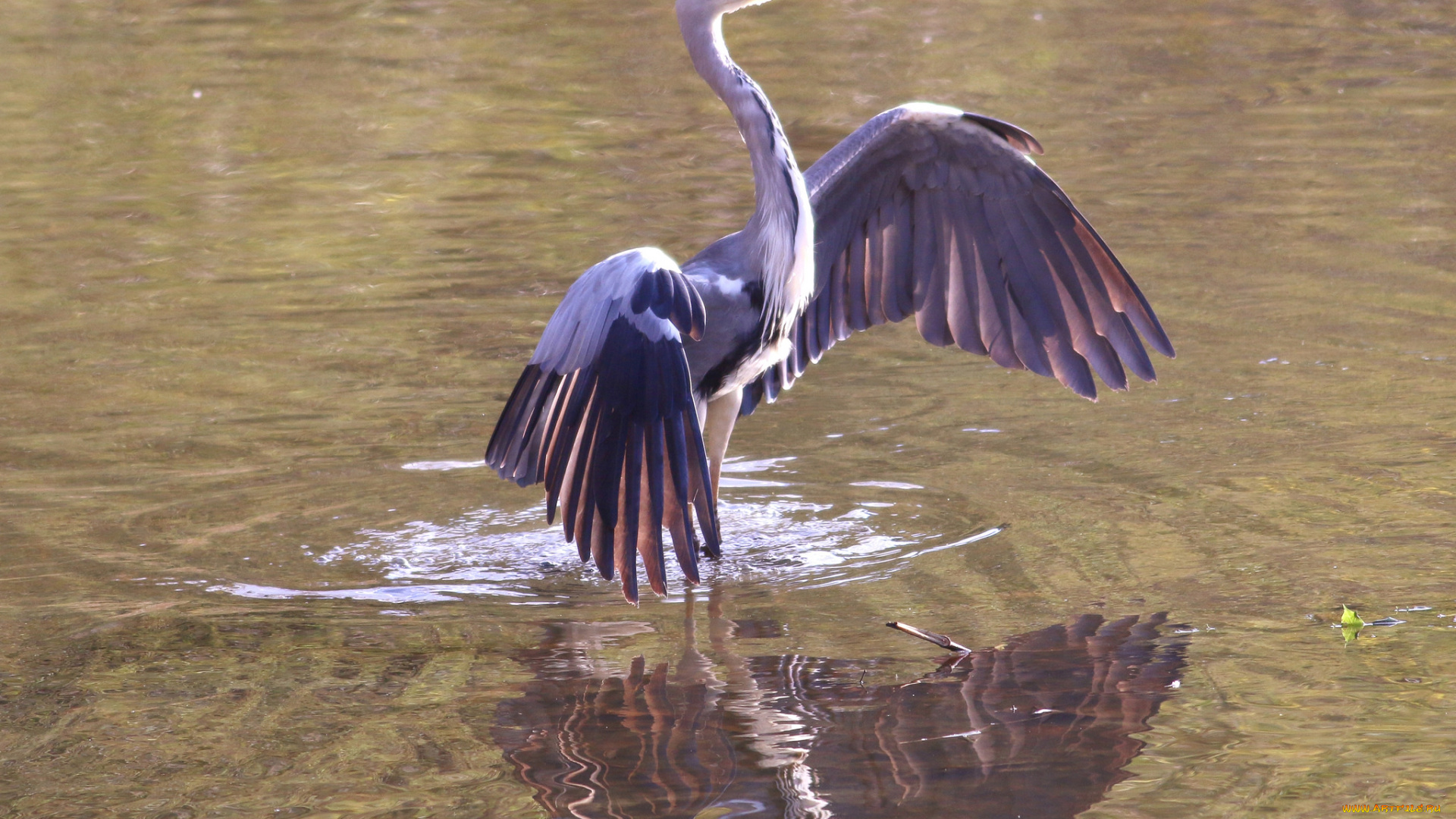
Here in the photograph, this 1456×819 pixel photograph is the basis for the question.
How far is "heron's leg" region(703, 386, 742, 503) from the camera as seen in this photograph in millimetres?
5746

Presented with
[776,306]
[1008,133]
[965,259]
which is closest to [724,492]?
[776,306]

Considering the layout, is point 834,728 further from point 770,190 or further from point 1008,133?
point 1008,133

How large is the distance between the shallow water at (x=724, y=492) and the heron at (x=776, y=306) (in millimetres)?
407

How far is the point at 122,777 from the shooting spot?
3928 millimetres

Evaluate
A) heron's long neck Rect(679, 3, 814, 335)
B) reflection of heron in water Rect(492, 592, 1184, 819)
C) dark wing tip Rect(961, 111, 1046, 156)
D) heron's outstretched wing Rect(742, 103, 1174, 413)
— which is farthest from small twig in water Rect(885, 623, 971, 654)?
dark wing tip Rect(961, 111, 1046, 156)

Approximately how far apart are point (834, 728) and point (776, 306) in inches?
66.3

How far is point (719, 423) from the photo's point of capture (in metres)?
5.80

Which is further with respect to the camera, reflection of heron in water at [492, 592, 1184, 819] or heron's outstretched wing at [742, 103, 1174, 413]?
heron's outstretched wing at [742, 103, 1174, 413]

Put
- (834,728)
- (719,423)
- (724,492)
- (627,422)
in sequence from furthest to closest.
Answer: (724,492), (719,423), (627,422), (834,728)

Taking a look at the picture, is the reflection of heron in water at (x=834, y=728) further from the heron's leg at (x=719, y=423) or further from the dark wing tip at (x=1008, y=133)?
the dark wing tip at (x=1008, y=133)

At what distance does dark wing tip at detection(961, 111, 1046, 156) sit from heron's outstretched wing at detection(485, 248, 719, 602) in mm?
1468

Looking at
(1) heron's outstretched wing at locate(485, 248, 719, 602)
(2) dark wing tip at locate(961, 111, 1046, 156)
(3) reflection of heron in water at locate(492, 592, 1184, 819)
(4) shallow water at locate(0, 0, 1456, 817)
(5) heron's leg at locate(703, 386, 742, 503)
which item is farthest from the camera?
(5) heron's leg at locate(703, 386, 742, 503)

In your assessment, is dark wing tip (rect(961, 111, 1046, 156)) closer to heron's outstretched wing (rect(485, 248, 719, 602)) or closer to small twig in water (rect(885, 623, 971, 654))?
heron's outstretched wing (rect(485, 248, 719, 602))

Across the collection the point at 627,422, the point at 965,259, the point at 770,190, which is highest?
the point at 770,190
